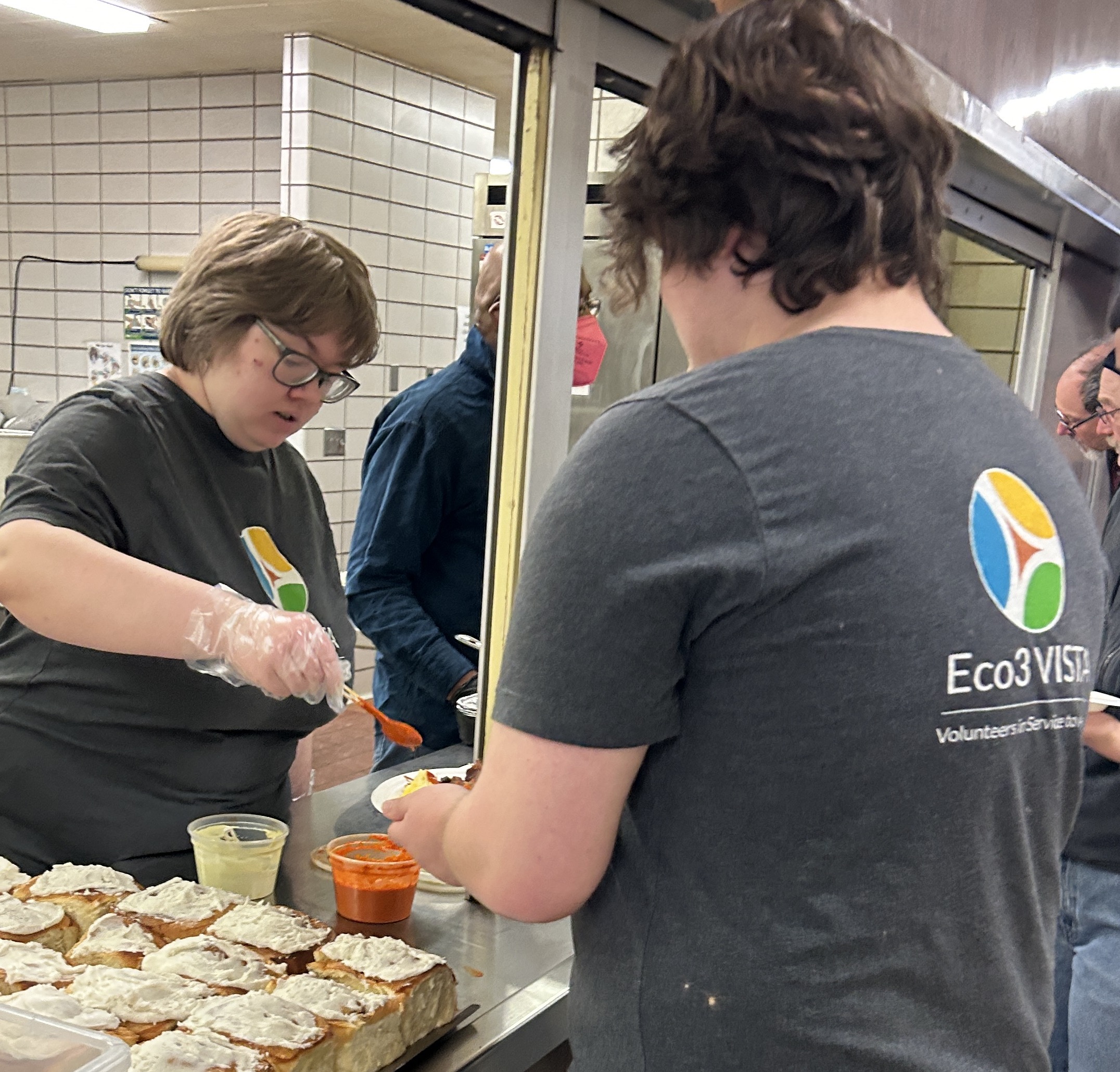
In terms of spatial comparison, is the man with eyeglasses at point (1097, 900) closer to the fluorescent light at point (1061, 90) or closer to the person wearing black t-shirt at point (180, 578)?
the fluorescent light at point (1061, 90)

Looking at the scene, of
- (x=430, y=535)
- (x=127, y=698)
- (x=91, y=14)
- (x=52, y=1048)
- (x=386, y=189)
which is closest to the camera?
(x=52, y=1048)

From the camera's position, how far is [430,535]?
213 centimetres

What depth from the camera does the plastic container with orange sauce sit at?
130cm

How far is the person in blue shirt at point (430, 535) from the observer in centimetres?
208

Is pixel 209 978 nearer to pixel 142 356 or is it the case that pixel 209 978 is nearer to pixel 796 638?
pixel 796 638

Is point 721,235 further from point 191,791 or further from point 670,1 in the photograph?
point 191,791

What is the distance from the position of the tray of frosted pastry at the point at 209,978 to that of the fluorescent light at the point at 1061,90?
2073 millimetres

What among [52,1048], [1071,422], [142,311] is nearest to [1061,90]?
[1071,422]

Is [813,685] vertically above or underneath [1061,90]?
underneath

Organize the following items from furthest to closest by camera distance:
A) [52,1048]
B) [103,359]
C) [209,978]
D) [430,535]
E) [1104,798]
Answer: [103,359] → [430,535] → [1104,798] → [209,978] → [52,1048]

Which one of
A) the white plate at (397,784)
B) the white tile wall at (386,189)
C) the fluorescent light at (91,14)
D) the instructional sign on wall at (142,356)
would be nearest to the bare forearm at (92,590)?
the white plate at (397,784)

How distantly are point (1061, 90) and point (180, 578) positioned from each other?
255cm

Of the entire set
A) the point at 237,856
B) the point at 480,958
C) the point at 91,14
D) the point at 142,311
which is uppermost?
the point at 91,14

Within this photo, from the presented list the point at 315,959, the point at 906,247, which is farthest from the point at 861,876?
the point at 315,959
